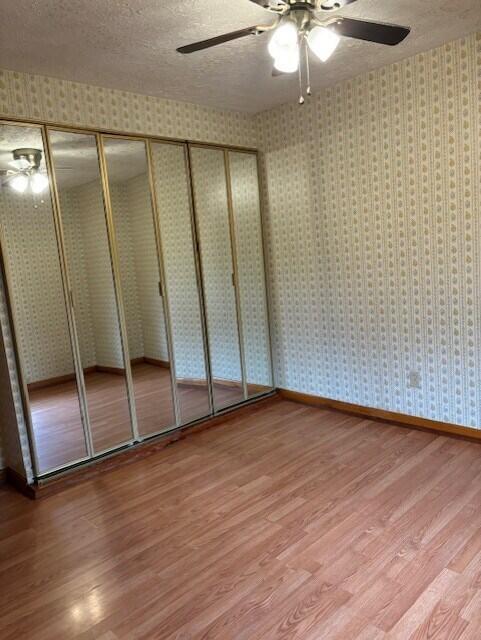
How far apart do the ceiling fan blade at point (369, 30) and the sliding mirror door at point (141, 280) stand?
5.81ft

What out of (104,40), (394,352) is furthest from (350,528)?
(104,40)

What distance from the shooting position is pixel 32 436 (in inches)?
113

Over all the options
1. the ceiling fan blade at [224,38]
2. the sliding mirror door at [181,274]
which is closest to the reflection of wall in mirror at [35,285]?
the sliding mirror door at [181,274]

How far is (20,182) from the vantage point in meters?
2.74

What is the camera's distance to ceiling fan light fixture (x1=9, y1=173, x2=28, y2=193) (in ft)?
8.91

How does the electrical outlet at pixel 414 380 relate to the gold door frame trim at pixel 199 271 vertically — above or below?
Result: below

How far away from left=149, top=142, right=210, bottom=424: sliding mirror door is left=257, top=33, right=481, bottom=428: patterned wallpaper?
2.96 feet

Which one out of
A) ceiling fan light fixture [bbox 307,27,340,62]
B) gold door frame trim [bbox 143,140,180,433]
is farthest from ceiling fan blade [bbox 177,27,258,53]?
gold door frame trim [bbox 143,140,180,433]

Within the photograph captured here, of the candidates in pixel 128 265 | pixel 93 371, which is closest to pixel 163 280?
pixel 128 265

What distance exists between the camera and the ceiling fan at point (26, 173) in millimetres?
2709

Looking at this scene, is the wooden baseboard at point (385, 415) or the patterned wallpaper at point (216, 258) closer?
the wooden baseboard at point (385, 415)

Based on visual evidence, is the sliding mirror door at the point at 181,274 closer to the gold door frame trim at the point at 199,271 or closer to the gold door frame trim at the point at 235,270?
the gold door frame trim at the point at 199,271

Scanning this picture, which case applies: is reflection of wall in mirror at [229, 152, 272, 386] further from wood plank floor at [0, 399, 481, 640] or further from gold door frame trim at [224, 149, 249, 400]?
wood plank floor at [0, 399, 481, 640]

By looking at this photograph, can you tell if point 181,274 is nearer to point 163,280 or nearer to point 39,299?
point 163,280
